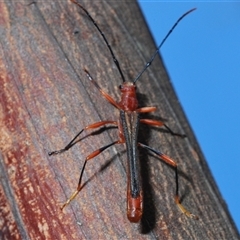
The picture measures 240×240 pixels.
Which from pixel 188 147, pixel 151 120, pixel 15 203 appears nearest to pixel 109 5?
pixel 151 120

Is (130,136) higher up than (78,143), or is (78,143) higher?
(78,143)

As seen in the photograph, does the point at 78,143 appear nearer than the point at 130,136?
Yes

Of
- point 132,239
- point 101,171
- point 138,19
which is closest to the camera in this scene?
point 132,239

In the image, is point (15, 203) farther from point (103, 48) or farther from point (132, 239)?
point (103, 48)

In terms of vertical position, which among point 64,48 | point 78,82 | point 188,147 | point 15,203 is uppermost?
point 64,48

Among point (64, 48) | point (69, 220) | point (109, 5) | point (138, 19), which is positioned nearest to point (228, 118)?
point (138, 19)

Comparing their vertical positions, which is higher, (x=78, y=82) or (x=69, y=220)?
(x=78, y=82)

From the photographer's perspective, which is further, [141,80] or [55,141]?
[141,80]

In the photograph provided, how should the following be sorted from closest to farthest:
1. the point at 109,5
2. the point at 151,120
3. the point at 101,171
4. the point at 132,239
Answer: the point at 132,239
the point at 101,171
the point at 151,120
the point at 109,5
